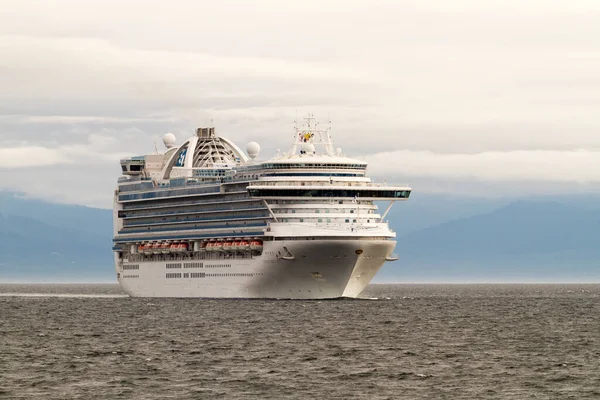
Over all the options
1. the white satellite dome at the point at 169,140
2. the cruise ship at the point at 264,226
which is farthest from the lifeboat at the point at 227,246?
the white satellite dome at the point at 169,140

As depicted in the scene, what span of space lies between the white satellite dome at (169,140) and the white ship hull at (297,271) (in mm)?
33022

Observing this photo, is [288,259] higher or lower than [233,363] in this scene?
higher

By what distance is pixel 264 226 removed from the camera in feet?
394

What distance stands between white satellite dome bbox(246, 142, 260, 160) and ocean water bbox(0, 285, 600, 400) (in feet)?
118

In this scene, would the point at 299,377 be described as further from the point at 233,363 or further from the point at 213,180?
the point at 213,180

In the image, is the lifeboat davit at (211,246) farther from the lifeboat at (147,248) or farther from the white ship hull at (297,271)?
the lifeboat at (147,248)

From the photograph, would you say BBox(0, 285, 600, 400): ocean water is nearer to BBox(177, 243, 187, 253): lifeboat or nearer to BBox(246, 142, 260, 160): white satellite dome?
BBox(177, 243, 187, 253): lifeboat

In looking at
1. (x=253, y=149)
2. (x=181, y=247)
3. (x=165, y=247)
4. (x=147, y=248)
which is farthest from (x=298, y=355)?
(x=253, y=149)

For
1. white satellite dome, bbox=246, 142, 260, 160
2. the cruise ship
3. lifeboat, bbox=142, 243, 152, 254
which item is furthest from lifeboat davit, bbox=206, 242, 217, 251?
white satellite dome, bbox=246, 142, 260, 160

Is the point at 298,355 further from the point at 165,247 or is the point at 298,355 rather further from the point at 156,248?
the point at 156,248

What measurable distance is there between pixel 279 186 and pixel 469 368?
2182 inches

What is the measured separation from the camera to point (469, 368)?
65.1m

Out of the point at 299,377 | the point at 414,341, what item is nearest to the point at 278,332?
the point at 414,341

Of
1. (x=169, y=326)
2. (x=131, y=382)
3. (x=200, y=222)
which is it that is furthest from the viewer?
(x=200, y=222)
